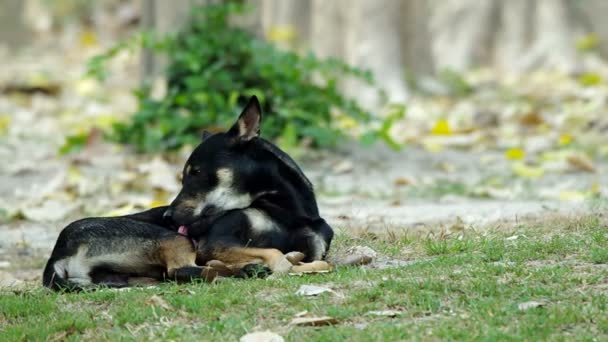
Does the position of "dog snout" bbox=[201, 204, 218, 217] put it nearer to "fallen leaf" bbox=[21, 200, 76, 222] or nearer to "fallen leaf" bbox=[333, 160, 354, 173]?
"fallen leaf" bbox=[21, 200, 76, 222]

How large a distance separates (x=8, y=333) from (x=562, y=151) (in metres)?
9.81

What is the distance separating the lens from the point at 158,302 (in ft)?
19.5

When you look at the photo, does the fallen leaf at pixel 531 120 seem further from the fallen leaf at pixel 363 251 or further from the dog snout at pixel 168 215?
the dog snout at pixel 168 215

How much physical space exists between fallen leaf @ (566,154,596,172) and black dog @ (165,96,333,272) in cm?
633

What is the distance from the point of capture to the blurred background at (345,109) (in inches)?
440

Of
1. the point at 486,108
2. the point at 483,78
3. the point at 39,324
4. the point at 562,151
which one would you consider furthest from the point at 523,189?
the point at 483,78

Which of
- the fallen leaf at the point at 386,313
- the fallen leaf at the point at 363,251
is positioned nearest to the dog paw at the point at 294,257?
the fallen leaf at the point at 363,251

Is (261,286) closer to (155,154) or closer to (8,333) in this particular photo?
(8,333)

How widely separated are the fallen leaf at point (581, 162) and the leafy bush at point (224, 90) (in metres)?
2.46

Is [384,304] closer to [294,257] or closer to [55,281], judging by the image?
[294,257]

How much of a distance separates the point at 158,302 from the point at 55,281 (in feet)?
3.38

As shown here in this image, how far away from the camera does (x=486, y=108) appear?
17.5 m

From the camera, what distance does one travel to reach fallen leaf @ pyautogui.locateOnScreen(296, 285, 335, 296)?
19.7 feet

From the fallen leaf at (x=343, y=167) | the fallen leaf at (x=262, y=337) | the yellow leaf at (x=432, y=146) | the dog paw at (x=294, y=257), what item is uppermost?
the fallen leaf at (x=262, y=337)
